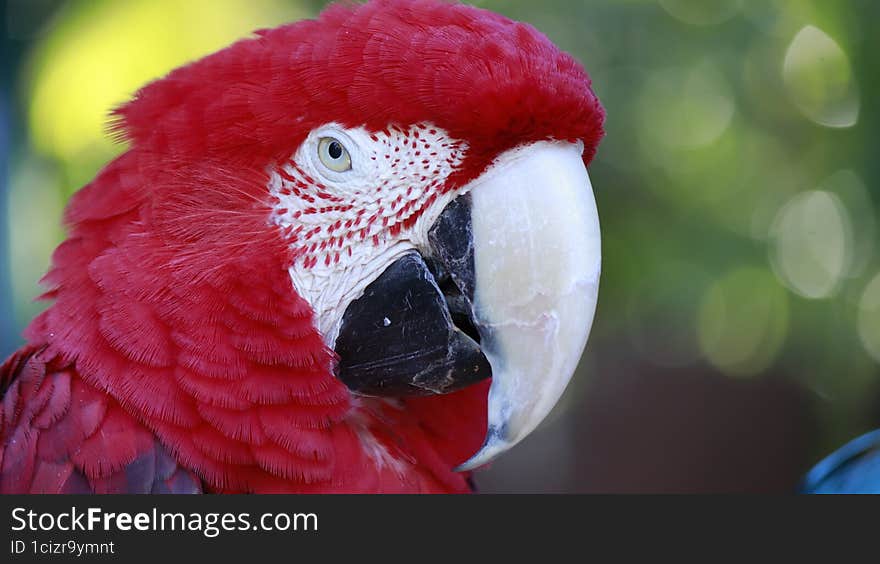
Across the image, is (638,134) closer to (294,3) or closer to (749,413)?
(294,3)

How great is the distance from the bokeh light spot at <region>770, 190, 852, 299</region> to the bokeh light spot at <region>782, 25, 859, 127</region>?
9.5 inches

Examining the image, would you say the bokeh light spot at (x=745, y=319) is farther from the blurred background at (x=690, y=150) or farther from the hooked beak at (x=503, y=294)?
the hooked beak at (x=503, y=294)

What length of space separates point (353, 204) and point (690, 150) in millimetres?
1499

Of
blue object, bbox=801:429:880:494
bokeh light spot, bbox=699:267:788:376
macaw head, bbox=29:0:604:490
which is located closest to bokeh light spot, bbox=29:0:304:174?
macaw head, bbox=29:0:604:490

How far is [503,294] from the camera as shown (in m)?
1.03

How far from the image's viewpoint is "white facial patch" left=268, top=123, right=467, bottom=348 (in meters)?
1.07

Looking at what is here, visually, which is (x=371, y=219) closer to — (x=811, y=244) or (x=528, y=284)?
(x=528, y=284)

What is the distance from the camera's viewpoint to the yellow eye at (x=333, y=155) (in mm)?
1086

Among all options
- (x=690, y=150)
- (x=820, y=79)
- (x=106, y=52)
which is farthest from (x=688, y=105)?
(x=106, y=52)

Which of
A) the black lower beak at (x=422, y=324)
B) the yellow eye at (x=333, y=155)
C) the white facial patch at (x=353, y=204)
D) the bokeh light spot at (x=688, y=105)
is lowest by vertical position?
the black lower beak at (x=422, y=324)

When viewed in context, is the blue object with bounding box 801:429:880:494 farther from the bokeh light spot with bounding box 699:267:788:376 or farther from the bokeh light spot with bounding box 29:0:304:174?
the bokeh light spot with bounding box 29:0:304:174

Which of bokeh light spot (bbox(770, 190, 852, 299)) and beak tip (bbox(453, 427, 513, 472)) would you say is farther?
bokeh light spot (bbox(770, 190, 852, 299))

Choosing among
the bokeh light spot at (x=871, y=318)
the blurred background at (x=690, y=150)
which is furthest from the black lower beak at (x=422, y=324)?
the bokeh light spot at (x=871, y=318)

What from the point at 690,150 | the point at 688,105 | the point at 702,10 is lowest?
the point at 690,150
